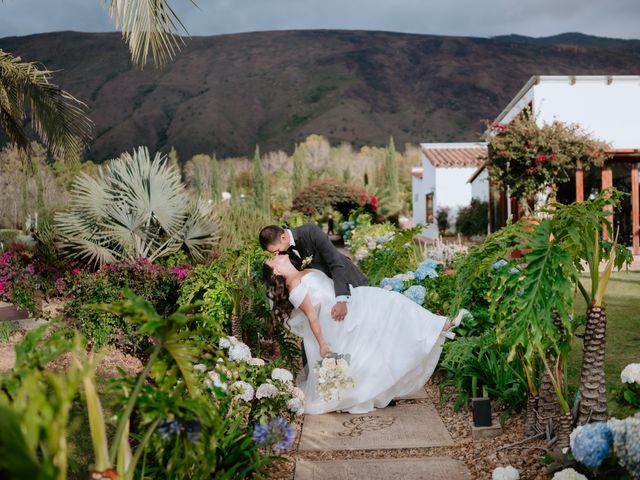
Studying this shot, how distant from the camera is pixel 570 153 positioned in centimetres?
1395

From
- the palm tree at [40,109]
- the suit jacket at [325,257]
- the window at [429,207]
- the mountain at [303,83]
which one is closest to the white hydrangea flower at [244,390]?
the suit jacket at [325,257]

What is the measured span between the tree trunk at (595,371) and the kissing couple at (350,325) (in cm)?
182

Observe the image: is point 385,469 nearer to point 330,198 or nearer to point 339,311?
point 339,311

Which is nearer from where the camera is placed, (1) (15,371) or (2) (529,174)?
(1) (15,371)

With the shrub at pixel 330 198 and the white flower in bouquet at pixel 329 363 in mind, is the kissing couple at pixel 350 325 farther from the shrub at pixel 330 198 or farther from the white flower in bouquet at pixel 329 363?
the shrub at pixel 330 198

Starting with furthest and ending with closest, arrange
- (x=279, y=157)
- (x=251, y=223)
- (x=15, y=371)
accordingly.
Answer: (x=279, y=157)
(x=251, y=223)
(x=15, y=371)

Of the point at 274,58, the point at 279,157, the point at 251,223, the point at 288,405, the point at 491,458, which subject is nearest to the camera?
the point at 491,458

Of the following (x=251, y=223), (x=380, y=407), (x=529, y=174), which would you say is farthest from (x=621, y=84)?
(x=380, y=407)

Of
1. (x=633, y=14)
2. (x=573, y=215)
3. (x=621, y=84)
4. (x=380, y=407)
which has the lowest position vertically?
(x=380, y=407)

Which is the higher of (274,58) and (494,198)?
(274,58)

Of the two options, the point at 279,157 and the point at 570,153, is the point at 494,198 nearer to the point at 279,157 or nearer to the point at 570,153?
the point at 570,153

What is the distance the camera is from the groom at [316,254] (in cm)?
467

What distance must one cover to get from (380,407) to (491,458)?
1310mm

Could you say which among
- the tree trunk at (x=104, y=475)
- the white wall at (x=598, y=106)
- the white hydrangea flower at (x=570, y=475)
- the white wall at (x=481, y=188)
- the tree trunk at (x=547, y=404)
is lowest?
the tree trunk at (x=547, y=404)
